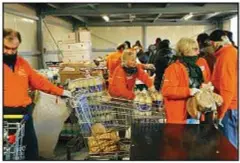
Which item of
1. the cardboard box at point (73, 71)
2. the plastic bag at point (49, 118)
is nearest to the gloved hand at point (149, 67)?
the cardboard box at point (73, 71)

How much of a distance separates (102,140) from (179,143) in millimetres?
475

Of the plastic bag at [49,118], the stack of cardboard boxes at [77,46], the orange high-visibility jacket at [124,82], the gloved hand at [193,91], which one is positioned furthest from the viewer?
the orange high-visibility jacket at [124,82]

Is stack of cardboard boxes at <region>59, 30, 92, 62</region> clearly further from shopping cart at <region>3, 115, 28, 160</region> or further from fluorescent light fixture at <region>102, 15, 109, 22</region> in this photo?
shopping cart at <region>3, 115, 28, 160</region>

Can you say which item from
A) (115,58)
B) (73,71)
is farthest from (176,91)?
(73,71)

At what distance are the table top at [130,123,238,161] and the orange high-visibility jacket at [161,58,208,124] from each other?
0.15 feet

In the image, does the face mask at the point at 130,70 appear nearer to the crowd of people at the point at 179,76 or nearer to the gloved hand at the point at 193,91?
the crowd of people at the point at 179,76

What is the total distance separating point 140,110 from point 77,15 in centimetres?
61

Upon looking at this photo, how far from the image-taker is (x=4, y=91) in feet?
3.37

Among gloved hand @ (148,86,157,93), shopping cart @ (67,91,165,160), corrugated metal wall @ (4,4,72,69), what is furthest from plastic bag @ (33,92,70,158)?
gloved hand @ (148,86,157,93)

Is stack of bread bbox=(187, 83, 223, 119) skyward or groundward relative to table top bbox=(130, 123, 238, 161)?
skyward

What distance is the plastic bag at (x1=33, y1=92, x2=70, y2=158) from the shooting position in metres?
1.61

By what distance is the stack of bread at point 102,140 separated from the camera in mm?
1526

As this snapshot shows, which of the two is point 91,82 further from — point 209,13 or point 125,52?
point 209,13

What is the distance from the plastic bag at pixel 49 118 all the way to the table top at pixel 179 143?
0.43m
